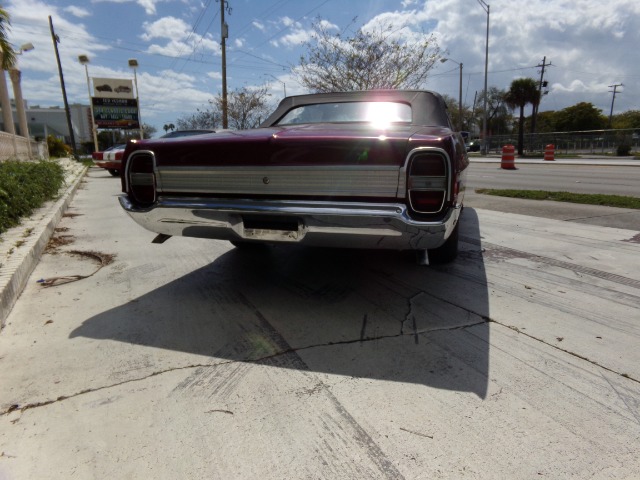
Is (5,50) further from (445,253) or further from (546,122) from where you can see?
(546,122)

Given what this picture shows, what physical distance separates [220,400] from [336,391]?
572 mm

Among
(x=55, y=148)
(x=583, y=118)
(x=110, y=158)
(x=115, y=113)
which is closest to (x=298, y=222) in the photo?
(x=110, y=158)

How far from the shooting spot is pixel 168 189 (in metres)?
3.23

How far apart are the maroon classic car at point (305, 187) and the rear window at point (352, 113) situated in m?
0.88

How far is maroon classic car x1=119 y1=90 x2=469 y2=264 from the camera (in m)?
2.65

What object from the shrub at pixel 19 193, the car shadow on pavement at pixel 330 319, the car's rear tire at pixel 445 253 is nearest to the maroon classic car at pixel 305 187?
the car shadow on pavement at pixel 330 319

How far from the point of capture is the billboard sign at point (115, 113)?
1558 inches

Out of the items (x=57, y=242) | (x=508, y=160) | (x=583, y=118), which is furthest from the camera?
(x=583, y=118)

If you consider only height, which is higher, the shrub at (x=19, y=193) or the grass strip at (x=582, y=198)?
the shrub at (x=19, y=193)

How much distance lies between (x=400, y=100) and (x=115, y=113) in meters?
42.7

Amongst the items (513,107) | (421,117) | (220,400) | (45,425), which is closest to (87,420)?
(45,425)

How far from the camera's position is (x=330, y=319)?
3035mm

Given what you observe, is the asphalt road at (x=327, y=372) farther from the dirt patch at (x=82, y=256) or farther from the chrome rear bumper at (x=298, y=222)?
the chrome rear bumper at (x=298, y=222)

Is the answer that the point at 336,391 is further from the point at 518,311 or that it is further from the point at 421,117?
the point at 421,117
